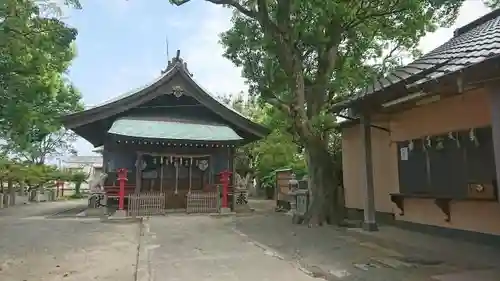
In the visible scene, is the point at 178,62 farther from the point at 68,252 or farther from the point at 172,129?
the point at 68,252

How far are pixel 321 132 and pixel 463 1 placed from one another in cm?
638

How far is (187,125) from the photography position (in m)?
16.7

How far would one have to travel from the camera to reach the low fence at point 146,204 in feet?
47.0

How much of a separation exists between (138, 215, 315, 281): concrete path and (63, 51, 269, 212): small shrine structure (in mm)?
5387

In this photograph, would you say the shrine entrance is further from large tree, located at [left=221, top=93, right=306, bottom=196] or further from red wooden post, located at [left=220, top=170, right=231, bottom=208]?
large tree, located at [left=221, top=93, right=306, bottom=196]

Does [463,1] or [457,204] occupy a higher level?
[463,1]

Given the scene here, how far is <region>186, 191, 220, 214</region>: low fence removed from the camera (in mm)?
15250

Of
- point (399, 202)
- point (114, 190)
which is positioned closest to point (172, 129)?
point (114, 190)

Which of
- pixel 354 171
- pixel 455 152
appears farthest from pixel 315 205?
pixel 455 152

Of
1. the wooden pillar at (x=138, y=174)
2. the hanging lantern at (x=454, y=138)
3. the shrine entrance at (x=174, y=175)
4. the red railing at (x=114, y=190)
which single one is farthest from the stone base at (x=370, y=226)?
the red railing at (x=114, y=190)

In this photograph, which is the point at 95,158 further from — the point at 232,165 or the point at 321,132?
the point at 321,132

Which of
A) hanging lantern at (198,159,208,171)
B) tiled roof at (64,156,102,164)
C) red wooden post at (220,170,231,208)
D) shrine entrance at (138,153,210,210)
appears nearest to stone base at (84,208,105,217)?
shrine entrance at (138,153,210,210)

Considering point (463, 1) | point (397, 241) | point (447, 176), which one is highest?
point (463, 1)

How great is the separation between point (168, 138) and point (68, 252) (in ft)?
25.3
